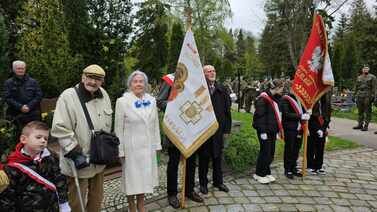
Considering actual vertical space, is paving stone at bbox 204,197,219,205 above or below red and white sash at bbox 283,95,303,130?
below

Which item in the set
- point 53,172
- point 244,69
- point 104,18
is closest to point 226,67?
point 244,69

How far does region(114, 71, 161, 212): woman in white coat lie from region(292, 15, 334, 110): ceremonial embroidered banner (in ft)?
10.8

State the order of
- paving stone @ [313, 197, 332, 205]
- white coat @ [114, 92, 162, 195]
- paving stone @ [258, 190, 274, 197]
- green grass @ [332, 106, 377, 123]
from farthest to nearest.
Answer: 1. green grass @ [332, 106, 377, 123]
2. paving stone @ [258, 190, 274, 197]
3. paving stone @ [313, 197, 332, 205]
4. white coat @ [114, 92, 162, 195]

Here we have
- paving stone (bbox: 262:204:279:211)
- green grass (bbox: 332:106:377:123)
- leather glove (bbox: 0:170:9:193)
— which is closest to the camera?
leather glove (bbox: 0:170:9:193)

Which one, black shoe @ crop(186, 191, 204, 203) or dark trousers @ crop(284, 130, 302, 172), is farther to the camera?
dark trousers @ crop(284, 130, 302, 172)

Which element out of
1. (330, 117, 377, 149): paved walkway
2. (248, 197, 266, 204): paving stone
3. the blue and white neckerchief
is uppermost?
the blue and white neckerchief

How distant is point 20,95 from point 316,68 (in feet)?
18.2

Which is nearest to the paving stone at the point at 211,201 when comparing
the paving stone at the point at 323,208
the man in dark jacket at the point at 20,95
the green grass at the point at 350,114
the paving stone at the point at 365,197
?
the paving stone at the point at 323,208

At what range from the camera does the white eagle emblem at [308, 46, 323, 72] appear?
6.37m

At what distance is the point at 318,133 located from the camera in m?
6.27

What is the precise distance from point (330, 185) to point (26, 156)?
4.84 metres

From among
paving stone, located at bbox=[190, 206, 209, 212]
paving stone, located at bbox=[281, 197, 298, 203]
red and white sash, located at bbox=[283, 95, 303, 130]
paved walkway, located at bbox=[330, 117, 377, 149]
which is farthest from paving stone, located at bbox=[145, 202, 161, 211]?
paved walkway, located at bbox=[330, 117, 377, 149]

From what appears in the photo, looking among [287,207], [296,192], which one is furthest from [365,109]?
[287,207]

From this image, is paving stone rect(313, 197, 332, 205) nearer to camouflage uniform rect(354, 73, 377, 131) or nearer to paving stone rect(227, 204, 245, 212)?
paving stone rect(227, 204, 245, 212)
